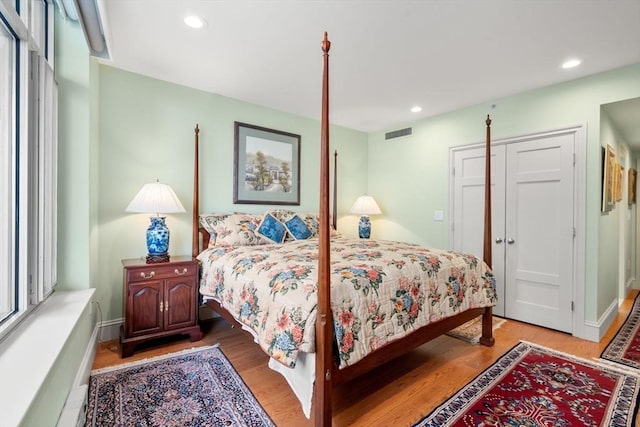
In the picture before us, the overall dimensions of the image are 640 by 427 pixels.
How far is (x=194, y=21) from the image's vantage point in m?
2.05

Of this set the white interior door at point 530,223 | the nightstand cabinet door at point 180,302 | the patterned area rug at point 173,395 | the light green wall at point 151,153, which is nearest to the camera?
the patterned area rug at point 173,395

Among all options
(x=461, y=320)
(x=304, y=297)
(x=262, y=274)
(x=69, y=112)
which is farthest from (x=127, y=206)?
(x=461, y=320)

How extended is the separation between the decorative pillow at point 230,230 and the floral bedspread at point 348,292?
14.4 inches

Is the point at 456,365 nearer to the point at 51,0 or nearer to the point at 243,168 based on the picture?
the point at 243,168

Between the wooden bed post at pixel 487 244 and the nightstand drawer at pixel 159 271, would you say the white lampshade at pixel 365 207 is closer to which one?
the wooden bed post at pixel 487 244

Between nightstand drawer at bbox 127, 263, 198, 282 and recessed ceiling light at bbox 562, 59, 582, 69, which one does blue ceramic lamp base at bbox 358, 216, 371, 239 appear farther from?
recessed ceiling light at bbox 562, 59, 582, 69

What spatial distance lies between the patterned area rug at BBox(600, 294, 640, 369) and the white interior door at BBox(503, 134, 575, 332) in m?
0.35

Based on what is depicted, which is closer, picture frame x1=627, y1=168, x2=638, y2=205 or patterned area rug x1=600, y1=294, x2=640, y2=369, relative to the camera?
patterned area rug x1=600, y1=294, x2=640, y2=369

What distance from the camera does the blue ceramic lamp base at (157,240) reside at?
259cm

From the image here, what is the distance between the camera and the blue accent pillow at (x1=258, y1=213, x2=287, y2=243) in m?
3.12

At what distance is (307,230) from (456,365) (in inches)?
76.3

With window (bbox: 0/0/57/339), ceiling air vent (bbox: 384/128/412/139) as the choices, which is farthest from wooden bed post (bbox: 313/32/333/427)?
ceiling air vent (bbox: 384/128/412/139)

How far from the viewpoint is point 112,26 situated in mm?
2111

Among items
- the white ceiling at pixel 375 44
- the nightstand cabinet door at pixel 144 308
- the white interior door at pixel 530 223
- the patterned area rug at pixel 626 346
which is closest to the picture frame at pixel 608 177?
the white interior door at pixel 530 223
